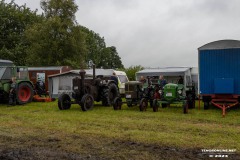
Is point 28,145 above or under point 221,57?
under

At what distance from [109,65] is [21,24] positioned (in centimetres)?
3379

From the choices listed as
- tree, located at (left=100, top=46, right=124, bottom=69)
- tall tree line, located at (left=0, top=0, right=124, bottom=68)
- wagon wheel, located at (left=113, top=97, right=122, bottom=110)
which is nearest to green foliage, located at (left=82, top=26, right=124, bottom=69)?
tree, located at (left=100, top=46, right=124, bottom=69)

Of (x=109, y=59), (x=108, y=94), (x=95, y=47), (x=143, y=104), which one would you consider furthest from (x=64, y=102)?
(x=109, y=59)

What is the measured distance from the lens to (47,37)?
92.5ft

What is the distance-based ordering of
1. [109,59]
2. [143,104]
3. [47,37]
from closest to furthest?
[143,104] < [47,37] < [109,59]

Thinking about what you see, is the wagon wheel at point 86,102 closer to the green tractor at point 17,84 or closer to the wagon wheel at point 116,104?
the wagon wheel at point 116,104

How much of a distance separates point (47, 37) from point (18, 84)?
13603 mm

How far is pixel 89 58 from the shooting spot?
60062mm

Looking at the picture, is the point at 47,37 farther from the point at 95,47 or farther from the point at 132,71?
the point at 95,47

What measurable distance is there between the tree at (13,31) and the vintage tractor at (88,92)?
19.1 m

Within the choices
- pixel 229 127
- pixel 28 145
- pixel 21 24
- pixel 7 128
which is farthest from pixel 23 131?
pixel 21 24

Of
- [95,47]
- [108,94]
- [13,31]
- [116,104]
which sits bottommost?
[116,104]

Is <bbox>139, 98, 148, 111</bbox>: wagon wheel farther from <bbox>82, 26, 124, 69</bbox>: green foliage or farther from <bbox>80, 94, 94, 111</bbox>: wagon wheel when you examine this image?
<bbox>82, 26, 124, 69</bbox>: green foliage

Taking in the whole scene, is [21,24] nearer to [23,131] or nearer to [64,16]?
[64,16]
